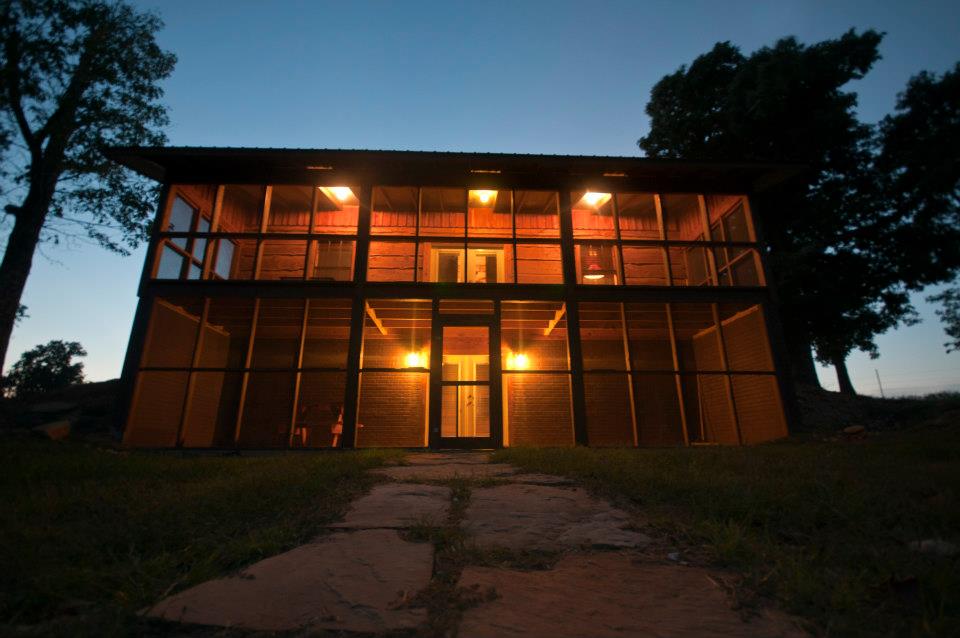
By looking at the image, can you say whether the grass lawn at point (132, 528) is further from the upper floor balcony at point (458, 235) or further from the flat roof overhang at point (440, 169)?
the flat roof overhang at point (440, 169)

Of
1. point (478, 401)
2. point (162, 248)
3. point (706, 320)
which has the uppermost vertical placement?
point (162, 248)

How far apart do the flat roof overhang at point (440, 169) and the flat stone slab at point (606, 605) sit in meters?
10.0

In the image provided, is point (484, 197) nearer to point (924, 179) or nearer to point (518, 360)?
point (518, 360)

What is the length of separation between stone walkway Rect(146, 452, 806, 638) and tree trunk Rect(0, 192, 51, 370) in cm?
1167

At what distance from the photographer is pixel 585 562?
216cm

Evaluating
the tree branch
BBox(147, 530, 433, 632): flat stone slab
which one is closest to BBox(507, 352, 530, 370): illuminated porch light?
BBox(147, 530, 433, 632): flat stone slab

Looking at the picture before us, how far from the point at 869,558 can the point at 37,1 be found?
17.3 metres

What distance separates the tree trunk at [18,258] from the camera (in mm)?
9834

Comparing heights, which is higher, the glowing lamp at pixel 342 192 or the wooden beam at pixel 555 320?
the glowing lamp at pixel 342 192

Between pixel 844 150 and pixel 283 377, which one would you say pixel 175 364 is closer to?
pixel 283 377

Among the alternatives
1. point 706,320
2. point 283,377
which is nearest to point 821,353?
point 706,320

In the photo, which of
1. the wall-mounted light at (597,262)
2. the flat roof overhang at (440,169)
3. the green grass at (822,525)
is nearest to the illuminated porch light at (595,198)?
the flat roof overhang at (440,169)

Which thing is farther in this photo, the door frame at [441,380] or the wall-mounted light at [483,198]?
the wall-mounted light at [483,198]

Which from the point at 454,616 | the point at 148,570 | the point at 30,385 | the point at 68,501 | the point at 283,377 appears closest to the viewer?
the point at 454,616
